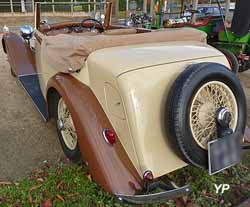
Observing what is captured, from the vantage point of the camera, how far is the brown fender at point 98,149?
1942mm

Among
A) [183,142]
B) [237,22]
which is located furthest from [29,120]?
[237,22]

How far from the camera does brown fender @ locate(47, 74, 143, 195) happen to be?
1942 millimetres

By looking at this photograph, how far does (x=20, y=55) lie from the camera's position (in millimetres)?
4387

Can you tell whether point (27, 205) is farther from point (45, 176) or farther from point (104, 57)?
point (104, 57)

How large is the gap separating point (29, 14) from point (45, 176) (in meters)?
18.3

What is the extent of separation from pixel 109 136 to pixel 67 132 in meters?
0.85

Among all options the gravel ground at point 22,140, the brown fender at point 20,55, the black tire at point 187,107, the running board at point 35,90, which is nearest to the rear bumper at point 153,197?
the black tire at point 187,107

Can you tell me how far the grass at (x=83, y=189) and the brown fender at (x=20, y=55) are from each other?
6.52ft

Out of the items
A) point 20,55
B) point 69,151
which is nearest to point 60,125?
point 69,151

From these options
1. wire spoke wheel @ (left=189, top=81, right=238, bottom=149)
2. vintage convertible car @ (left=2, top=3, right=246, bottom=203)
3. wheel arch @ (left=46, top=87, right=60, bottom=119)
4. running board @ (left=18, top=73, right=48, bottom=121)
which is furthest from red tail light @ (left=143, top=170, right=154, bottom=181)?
running board @ (left=18, top=73, right=48, bottom=121)

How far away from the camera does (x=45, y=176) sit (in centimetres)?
262

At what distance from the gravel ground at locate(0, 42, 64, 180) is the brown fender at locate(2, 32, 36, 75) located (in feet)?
1.62

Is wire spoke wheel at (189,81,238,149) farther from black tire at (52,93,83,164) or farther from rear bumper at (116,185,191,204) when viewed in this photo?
black tire at (52,93,83,164)

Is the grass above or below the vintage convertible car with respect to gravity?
below
